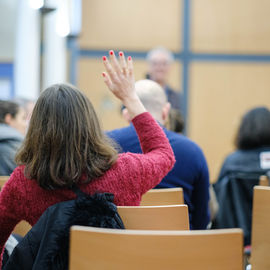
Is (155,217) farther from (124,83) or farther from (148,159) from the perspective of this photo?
(124,83)

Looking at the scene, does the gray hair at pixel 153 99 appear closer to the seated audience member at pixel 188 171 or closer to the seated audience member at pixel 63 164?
the seated audience member at pixel 188 171

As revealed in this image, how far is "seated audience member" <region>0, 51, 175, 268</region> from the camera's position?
1561 millimetres

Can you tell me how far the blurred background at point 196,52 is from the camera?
6934mm

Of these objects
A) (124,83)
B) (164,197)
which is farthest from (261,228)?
Answer: (124,83)

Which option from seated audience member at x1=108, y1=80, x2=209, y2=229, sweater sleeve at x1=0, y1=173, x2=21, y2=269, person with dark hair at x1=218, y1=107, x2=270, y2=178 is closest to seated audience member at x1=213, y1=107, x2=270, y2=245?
person with dark hair at x1=218, y1=107, x2=270, y2=178

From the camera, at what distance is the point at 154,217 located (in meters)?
1.60

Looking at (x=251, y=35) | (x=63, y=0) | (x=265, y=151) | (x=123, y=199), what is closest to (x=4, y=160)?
(x=123, y=199)

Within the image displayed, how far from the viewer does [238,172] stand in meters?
3.26

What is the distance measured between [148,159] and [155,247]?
0.47 m

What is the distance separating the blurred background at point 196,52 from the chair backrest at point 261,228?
16.1 ft

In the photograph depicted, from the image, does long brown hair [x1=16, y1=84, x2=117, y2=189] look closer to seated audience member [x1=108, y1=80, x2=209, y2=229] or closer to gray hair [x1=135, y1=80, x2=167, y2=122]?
seated audience member [x1=108, y1=80, x2=209, y2=229]

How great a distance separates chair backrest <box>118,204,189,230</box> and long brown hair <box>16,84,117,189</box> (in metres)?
0.16

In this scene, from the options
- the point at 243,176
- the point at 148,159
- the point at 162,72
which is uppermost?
the point at 162,72

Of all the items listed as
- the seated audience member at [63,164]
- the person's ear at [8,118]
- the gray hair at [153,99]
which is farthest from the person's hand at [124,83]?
the person's ear at [8,118]
